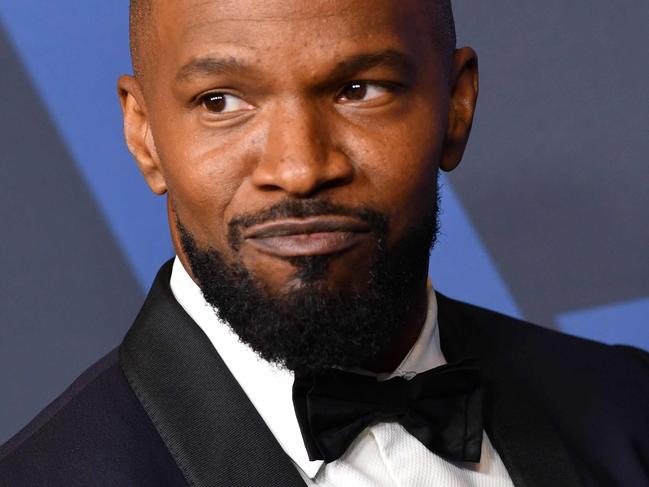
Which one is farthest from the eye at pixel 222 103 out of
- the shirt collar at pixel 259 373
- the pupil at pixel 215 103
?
the shirt collar at pixel 259 373

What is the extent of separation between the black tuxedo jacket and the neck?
0.52 ft

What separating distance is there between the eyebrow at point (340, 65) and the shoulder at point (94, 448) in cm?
46

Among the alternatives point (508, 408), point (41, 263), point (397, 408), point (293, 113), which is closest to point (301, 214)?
point (293, 113)

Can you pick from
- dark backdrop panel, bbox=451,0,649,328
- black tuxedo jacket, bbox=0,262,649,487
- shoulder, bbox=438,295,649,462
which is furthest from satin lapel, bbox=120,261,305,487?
dark backdrop panel, bbox=451,0,649,328

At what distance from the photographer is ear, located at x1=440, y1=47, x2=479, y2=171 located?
6.76 ft

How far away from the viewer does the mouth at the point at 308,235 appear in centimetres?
178

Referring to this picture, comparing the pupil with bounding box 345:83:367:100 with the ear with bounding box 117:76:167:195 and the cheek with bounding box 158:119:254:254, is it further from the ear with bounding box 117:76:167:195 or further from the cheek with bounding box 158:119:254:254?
the ear with bounding box 117:76:167:195

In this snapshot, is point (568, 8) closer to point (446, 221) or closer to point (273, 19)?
point (446, 221)

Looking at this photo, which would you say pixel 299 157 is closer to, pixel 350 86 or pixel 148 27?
pixel 350 86

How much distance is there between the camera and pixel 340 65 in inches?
71.1

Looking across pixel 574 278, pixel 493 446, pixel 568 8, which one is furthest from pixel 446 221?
pixel 493 446

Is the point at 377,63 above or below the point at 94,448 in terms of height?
above

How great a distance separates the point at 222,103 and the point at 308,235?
22 centimetres

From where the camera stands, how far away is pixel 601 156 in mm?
3160
